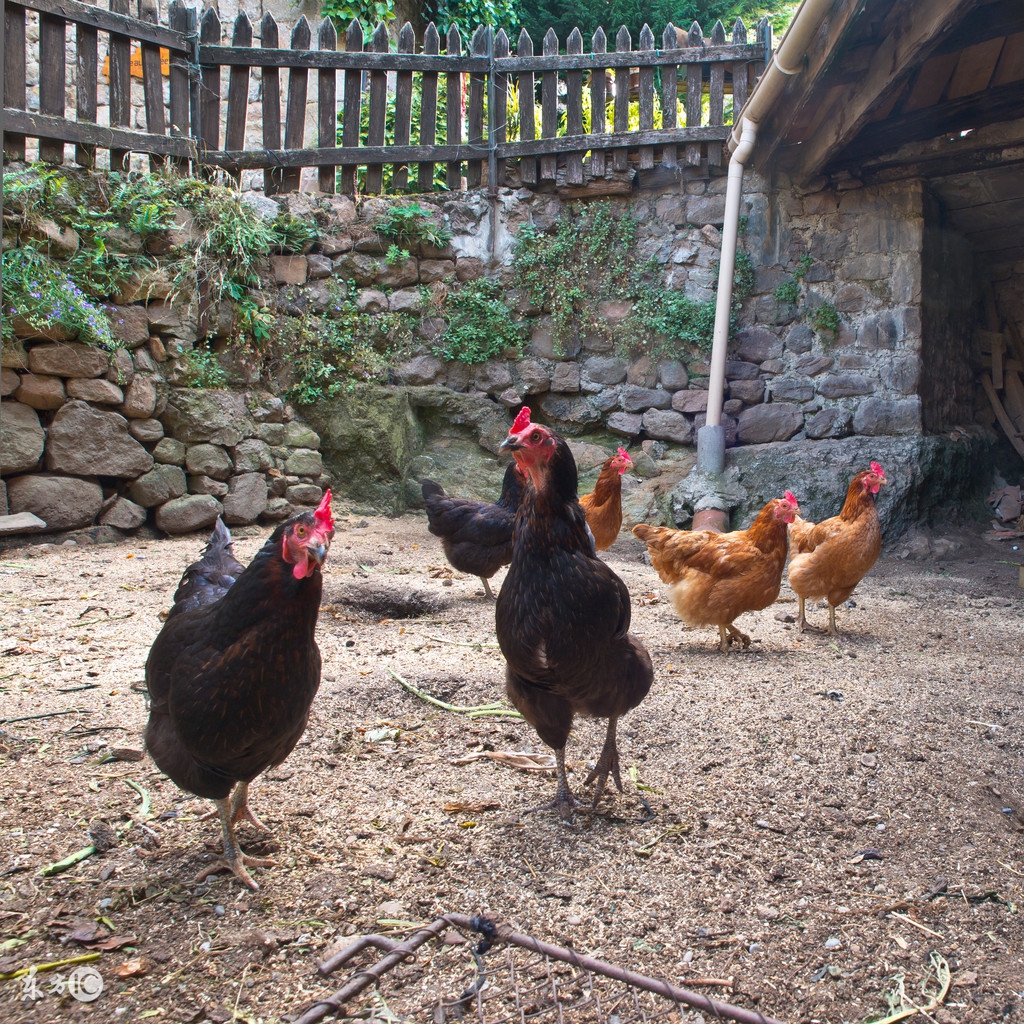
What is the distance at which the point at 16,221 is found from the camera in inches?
213

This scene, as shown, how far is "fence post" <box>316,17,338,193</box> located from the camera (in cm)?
697

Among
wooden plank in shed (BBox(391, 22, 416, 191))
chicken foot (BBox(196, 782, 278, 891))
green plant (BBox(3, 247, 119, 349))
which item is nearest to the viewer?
chicken foot (BBox(196, 782, 278, 891))

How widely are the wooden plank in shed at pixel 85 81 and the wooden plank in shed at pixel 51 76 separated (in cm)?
13

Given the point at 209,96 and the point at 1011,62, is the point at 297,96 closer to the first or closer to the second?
the point at 209,96

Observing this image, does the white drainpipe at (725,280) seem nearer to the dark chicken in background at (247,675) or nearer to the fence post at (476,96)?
the fence post at (476,96)

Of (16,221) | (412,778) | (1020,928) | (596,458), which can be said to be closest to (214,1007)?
(412,778)

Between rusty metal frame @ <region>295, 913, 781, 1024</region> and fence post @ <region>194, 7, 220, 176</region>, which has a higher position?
fence post @ <region>194, 7, 220, 176</region>

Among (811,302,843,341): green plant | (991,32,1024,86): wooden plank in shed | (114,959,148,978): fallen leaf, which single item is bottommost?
(114,959,148,978): fallen leaf

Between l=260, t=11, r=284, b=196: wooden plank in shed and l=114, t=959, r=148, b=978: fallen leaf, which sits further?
l=260, t=11, r=284, b=196: wooden plank in shed

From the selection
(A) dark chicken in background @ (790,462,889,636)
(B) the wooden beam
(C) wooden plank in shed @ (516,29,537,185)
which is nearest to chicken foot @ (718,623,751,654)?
(A) dark chicken in background @ (790,462,889,636)

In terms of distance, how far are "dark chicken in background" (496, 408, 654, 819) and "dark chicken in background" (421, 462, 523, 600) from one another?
2.53 m

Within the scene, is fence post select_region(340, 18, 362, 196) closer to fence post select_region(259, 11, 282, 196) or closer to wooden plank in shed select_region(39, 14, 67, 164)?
fence post select_region(259, 11, 282, 196)

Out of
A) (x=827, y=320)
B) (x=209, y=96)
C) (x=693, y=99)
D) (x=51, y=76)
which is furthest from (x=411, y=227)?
(x=827, y=320)

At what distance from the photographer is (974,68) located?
207 inches
